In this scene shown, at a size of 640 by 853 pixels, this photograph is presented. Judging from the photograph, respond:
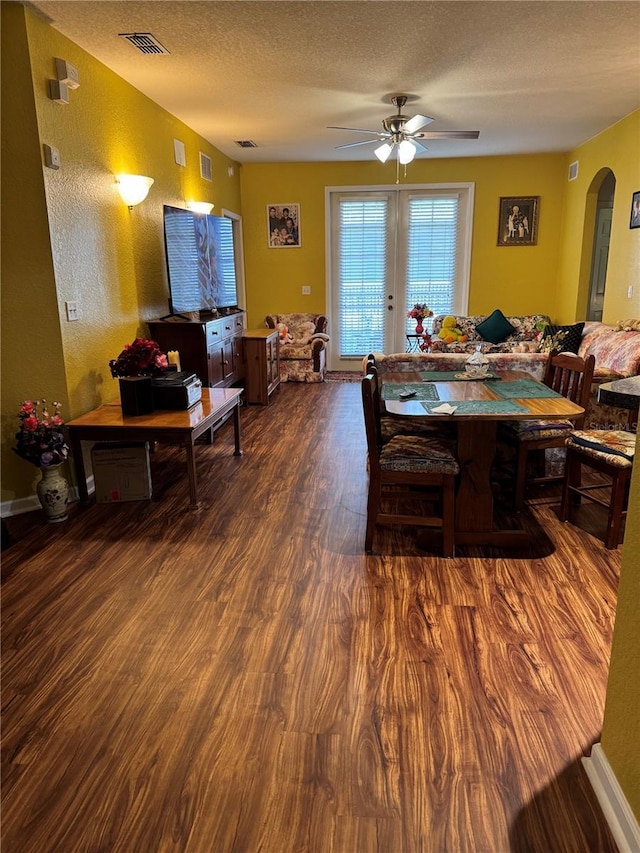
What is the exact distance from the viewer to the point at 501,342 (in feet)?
22.6

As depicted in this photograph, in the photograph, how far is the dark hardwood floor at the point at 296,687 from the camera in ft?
4.84

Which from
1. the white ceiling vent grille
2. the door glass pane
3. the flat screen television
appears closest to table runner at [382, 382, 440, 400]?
the flat screen television

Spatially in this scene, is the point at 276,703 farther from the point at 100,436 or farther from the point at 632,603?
the point at 100,436

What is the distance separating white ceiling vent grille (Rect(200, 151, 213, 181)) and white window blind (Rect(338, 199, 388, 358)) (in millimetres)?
2080

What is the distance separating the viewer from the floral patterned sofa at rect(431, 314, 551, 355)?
6555mm

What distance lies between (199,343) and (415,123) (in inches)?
96.2

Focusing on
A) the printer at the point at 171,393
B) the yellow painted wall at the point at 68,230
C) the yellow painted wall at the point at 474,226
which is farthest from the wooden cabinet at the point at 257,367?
the printer at the point at 171,393

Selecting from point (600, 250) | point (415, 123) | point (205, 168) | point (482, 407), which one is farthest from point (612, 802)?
point (600, 250)

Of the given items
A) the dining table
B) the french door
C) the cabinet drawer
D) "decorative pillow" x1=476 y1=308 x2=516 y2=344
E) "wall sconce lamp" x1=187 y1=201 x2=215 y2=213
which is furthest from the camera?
the french door

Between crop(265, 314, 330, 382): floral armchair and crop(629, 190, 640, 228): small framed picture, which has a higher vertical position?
crop(629, 190, 640, 228): small framed picture

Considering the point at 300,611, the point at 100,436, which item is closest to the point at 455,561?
the point at 300,611

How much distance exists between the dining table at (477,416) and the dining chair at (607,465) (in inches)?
10.0

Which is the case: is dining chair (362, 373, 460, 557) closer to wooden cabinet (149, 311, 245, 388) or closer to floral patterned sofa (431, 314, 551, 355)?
wooden cabinet (149, 311, 245, 388)

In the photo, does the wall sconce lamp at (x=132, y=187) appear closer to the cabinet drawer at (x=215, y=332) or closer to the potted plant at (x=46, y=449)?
the cabinet drawer at (x=215, y=332)
